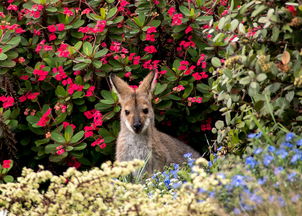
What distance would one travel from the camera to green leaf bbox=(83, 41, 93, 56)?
8117 millimetres

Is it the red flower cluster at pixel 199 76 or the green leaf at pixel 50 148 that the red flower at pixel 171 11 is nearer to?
the red flower cluster at pixel 199 76

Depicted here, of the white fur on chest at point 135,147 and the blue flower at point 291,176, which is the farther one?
the white fur on chest at point 135,147

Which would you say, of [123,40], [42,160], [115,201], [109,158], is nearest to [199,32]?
[123,40]

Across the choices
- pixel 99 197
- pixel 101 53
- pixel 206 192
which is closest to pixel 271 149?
pixel 206 192

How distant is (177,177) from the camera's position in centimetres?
703

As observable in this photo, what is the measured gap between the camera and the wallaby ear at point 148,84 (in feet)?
27.0

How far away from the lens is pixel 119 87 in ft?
27.2

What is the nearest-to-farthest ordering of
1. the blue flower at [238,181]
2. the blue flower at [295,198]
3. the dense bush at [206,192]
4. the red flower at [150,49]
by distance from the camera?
the blue flower at [295,198] < the dense bush at [206,192] < the blue flower at [238,181] < the red flower at [150,49]

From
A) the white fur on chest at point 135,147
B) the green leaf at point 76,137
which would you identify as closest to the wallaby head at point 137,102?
the white fur on chest at point 135,147

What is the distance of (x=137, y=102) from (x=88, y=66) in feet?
2.69

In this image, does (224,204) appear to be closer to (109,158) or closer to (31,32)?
(109,158)

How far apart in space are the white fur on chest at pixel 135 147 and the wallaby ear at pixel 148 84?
60 cm

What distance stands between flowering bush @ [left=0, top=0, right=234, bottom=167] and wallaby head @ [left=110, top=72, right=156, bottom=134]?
21cm

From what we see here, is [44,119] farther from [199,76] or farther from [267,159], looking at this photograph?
[267,159]
